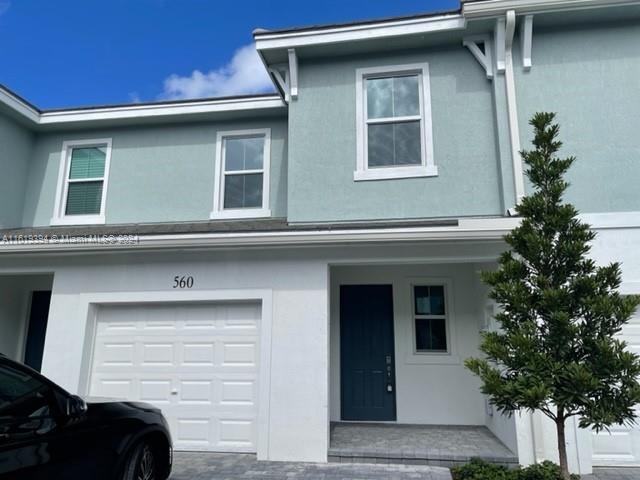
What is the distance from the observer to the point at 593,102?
6.39 m

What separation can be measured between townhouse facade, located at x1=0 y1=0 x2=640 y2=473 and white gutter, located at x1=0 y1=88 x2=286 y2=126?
59 millimetres

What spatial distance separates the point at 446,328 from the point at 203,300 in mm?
4126

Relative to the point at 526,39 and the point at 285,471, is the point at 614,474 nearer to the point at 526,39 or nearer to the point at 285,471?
the point at 285,471

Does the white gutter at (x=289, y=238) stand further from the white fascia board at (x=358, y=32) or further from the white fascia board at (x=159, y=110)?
the white fascia board at (x=358, y=32)

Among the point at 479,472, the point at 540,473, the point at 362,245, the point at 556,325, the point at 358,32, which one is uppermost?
the point at 358,32

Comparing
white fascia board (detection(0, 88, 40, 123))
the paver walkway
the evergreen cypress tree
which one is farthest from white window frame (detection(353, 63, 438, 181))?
white fascia board (detection(0, 88, 40, 123))

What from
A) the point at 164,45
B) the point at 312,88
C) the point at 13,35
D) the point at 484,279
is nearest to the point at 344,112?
the point at 312,88

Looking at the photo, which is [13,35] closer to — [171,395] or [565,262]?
[171,395]

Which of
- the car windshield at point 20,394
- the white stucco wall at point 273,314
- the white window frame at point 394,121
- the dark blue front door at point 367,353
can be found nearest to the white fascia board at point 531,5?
the white window frame at point 394,121

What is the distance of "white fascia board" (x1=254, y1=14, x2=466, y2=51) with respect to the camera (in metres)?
6.64

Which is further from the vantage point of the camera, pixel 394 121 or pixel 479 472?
pixel 394 121

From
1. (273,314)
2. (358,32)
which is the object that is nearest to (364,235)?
(273,314)

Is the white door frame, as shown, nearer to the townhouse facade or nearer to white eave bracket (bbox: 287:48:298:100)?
the townhouse facade

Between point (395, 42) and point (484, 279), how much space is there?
4.47 m
